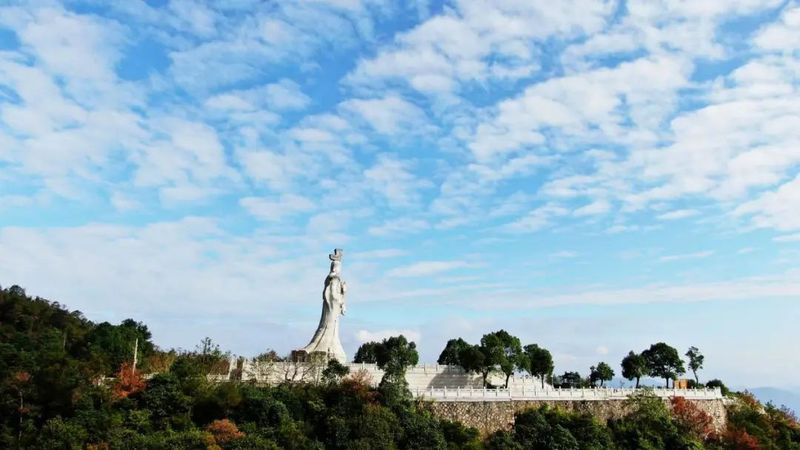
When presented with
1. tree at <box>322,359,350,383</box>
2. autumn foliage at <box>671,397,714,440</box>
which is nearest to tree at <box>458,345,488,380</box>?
autumn foliage at <box>671,397,714,440</box>

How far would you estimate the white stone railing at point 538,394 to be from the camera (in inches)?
1203

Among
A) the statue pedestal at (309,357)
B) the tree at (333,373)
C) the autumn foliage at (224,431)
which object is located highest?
the statue pedestal at (309,357)

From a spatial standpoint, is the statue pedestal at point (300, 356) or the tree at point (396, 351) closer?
the statue pedestal at point (300, 356)

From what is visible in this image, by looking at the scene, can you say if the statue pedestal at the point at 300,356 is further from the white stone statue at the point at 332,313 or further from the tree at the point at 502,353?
the tree at the point at 502,353

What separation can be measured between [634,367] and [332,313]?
73.3ft

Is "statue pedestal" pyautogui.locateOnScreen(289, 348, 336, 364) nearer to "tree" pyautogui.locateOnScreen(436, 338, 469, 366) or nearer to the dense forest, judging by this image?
the dense forest

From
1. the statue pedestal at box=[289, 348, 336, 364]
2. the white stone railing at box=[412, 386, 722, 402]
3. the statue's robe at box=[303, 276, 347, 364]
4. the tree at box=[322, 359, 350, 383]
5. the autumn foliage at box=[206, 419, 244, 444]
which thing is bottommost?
the autumn foliage at box=[206, 419, 244, 444]

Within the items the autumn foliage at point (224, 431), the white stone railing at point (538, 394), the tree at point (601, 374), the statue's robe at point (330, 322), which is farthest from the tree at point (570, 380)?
the autumn foliage at point (224, 431)

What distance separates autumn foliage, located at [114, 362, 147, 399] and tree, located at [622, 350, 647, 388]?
3352cm

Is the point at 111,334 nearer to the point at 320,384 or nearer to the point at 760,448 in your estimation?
the point at 320,384

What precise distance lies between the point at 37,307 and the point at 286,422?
138 ft

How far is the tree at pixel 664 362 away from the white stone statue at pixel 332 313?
23.1 meters

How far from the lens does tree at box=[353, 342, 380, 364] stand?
51.3m

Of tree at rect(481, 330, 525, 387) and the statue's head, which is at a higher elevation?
the statue's head
